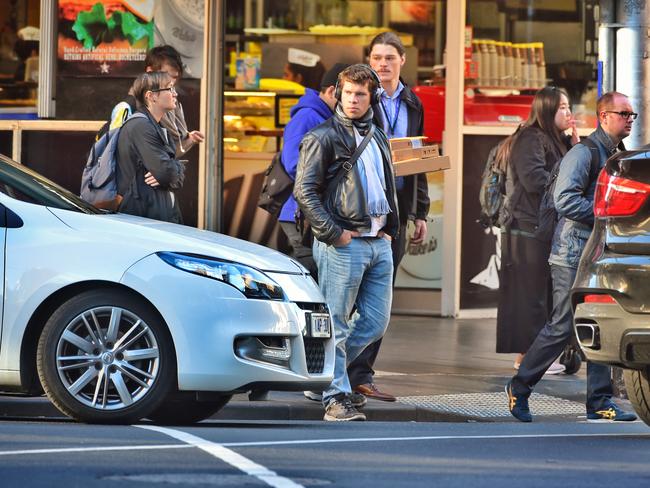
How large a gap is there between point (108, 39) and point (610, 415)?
616 centimetres

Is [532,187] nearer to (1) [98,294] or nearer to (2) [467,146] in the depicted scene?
(2) [467,146]

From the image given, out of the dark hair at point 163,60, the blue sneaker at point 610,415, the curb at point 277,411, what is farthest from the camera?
the dark hair at point 163,60

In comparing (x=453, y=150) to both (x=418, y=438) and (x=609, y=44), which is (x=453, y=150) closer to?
(x=609, y=44)

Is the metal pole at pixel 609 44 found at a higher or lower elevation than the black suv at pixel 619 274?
higher

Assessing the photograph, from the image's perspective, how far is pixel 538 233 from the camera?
11.6m

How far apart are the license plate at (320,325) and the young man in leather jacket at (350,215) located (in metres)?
0.58

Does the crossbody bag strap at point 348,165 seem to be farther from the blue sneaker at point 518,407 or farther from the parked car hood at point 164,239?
the blue sneaker at point 518,407

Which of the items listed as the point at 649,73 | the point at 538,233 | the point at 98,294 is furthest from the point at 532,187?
the point at 98,294

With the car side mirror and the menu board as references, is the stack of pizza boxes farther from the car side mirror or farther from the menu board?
the menu board

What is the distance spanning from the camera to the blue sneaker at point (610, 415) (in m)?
9.79

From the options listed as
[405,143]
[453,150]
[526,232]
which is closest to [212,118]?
[453,150]

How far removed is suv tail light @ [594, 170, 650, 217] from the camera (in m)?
7.69

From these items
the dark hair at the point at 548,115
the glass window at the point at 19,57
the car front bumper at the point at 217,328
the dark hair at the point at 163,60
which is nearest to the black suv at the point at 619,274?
the car front bumper at the point at 217,328

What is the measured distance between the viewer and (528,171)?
11609 millimetres
